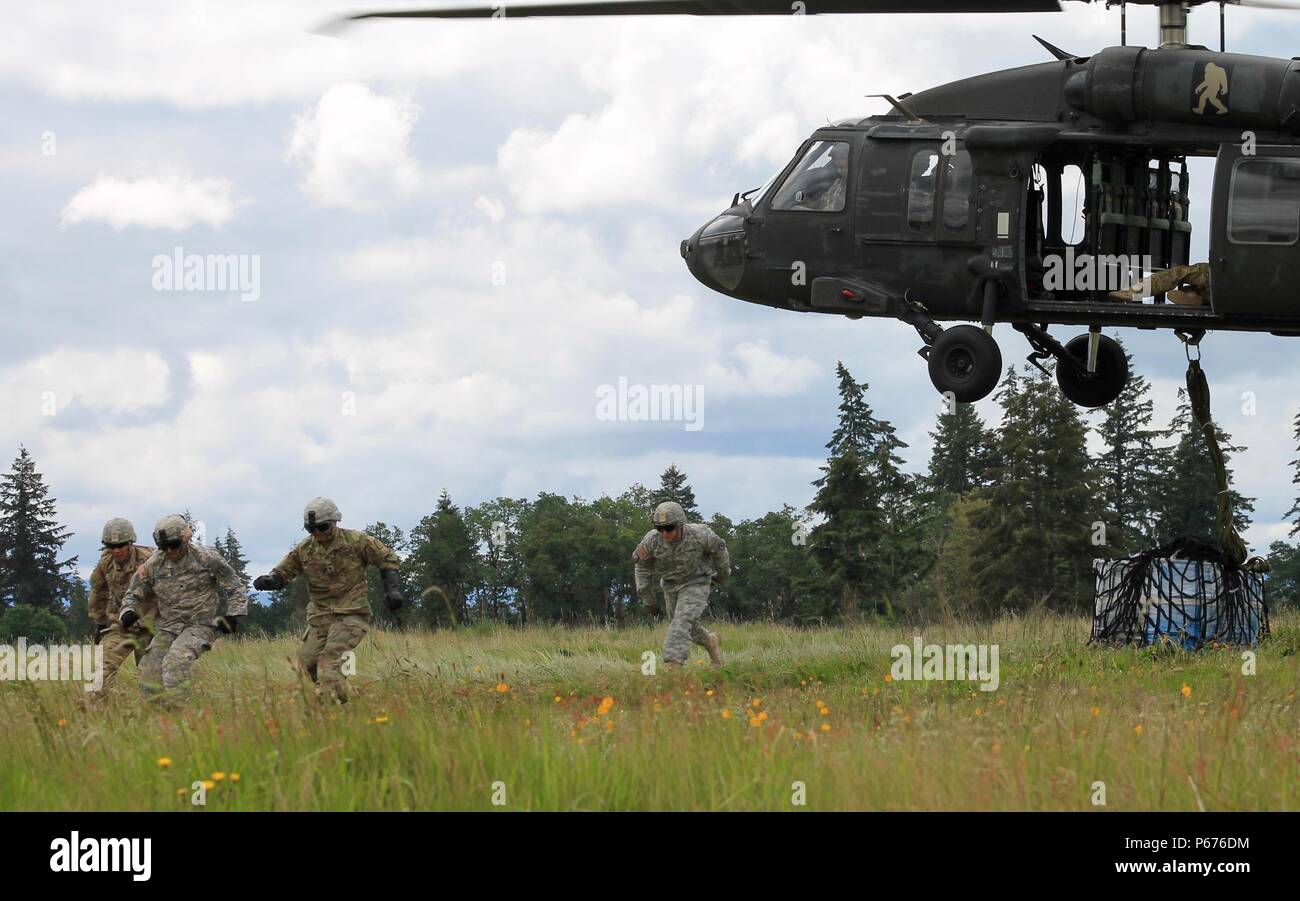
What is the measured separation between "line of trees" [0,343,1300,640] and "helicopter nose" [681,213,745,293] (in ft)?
90.0

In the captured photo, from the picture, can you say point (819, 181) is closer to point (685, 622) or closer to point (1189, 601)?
point (685, 622)

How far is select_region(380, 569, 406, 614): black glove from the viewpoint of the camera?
12.6 meters

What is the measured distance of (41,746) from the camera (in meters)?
8.59

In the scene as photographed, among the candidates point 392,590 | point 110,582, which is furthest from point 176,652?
point 392,590

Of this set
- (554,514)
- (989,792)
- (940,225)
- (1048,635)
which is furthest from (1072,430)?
(989,792)

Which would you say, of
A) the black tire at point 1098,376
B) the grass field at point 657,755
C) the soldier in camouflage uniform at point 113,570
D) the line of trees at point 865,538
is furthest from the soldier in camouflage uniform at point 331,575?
the line of trees at point 865,538

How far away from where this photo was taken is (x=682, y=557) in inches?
640

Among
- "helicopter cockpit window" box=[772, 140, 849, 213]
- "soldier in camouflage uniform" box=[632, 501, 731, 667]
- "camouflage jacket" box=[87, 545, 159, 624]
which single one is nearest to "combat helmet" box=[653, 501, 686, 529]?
"soldier in camouflage uniform" box=[632, 501, 731, 667]

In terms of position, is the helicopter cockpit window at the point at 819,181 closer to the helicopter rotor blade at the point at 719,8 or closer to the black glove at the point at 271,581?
the helicopter rotor blade at the point at 719,8

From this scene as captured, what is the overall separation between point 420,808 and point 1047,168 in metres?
10.8

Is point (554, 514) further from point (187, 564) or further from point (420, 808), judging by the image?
point (420, 808)

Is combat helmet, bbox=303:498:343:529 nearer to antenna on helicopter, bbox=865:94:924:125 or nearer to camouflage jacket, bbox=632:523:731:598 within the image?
camouflage jacket, bbox=632:523:731:598

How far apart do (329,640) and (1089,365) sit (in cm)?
909

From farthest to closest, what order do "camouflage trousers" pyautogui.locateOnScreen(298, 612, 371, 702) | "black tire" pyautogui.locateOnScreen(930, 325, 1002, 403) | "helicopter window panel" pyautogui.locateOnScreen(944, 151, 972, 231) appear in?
"helicopter window panel" pyautogui.locateOnScreen(944, 151, 972, 231)
"black tire" pyautogui.locateOnScreen(930, 325, 1002, 403)
"camouflage trousers" pyautogui.locateOnScreen(298, 612, 371, 702)
